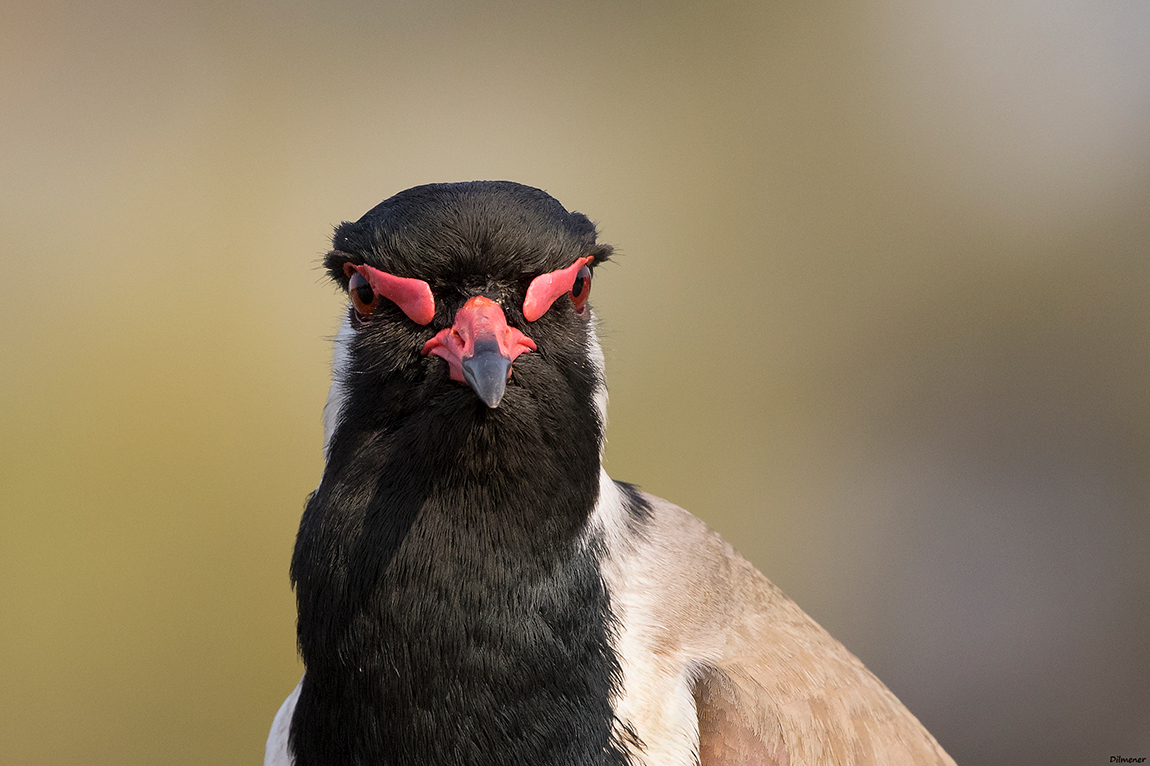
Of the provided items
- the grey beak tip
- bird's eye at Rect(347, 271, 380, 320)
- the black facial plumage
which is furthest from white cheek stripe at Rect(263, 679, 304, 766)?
the grey beak tip

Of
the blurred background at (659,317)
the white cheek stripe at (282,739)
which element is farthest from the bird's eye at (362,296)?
the blurred background at (659,317)

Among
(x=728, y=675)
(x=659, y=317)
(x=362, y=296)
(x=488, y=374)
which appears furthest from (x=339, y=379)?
(x=659, y=317)

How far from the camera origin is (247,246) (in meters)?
7.43

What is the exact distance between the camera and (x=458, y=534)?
228 cm

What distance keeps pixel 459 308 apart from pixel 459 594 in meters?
0.73

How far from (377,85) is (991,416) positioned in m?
6.63

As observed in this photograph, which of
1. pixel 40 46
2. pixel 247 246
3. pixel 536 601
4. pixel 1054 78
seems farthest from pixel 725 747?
pixel 40 46

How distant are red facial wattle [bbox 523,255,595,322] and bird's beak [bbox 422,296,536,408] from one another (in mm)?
75

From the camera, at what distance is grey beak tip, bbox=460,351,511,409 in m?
1.96

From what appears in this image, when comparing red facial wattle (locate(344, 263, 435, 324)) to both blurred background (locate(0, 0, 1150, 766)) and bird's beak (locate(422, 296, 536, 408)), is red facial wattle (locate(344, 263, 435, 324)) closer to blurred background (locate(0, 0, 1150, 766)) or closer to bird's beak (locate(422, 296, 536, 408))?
bird's beak (locate(422, 296, 536, 408))

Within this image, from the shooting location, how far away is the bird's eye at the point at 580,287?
7.99 feet

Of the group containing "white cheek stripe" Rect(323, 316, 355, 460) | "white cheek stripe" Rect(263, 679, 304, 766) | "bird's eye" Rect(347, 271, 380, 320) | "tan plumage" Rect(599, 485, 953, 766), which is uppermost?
"bird's eye" Rect(347, 271, 380, 320)

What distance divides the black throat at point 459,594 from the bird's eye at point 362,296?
234 mm

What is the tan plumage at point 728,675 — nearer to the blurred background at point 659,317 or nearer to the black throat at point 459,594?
the black throat at point 459,594
